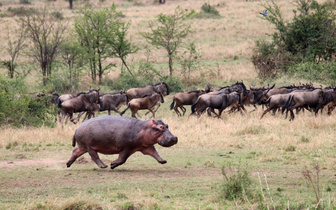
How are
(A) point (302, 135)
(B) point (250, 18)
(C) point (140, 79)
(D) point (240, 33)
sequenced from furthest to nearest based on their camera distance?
1. (B) point (250, 18)
2. (D) point (240, 33)
3. (C) point (140, 79)
4. (A) point (302, 135)

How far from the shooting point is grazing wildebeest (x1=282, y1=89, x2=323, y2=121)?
18.3 meters

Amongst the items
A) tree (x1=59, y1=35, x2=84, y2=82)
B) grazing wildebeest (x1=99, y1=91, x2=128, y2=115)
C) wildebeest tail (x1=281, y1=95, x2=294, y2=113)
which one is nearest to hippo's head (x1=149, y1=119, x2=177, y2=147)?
wildebeest tail (x1=281, y1=95, x2=294, y2=113)

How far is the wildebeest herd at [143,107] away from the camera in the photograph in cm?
912

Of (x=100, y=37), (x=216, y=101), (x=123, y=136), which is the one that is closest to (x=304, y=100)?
(x=216, y=101)

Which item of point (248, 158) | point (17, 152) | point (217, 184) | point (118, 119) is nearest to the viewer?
point (217, 184)

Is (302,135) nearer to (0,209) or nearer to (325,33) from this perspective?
(0,209)

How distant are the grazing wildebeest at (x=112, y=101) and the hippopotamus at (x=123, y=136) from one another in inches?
463

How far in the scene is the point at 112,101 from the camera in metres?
21.5

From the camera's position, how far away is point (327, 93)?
18750 millimetres

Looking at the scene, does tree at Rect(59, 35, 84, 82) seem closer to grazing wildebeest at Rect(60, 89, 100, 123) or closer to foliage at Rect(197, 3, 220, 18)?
grazing wildebeest at Rect(60, 89, 100, 123)

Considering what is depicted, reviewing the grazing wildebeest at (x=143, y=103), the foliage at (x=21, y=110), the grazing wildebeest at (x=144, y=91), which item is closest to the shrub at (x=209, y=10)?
the grazing wildebeest at (x=144, y=91)

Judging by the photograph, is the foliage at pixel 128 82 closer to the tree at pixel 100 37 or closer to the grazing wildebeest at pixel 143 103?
the tree at pixel 100 37

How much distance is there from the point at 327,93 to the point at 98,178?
12433 mm

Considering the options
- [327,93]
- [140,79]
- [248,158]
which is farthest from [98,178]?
[140,79]
